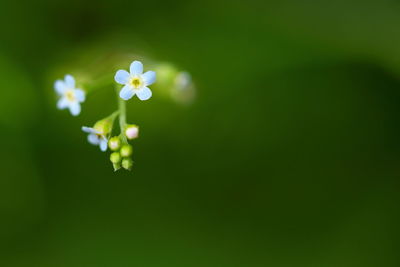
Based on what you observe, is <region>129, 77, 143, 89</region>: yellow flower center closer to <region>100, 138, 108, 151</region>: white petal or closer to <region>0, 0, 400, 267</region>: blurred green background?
<region>100, 138, 108, 151</region>: white petal

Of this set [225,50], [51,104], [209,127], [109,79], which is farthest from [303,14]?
[51,104]

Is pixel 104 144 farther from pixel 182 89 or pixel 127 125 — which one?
pixel 182 89

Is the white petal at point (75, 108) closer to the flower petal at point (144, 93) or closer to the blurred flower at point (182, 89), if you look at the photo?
the flower petal at point (144, 93)

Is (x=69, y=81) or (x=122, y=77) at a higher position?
Answer: (x=69, y=81)

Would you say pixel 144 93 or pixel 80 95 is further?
pixel 80 95

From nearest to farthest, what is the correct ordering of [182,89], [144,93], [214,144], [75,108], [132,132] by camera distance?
[144,93] < [132,132] < [75,108] < [182,89] < [214,144]

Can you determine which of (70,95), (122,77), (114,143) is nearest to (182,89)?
(70,95)
